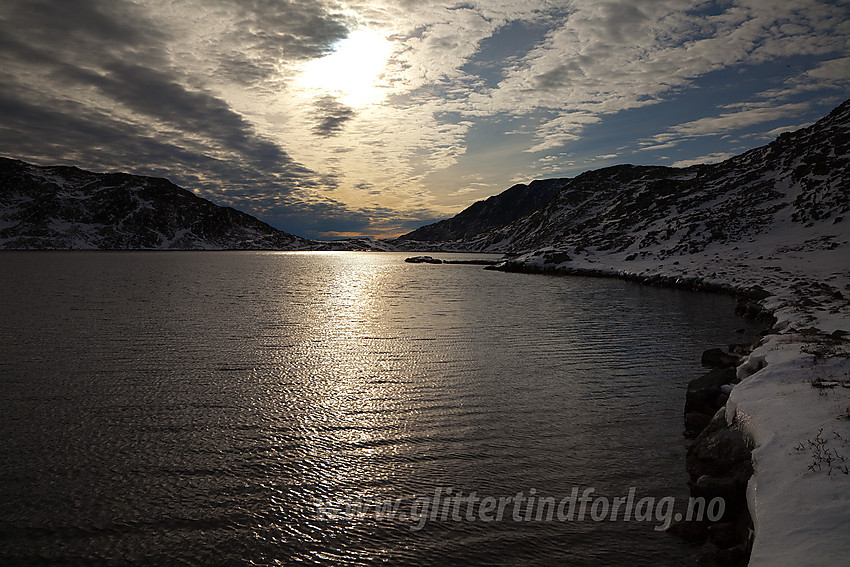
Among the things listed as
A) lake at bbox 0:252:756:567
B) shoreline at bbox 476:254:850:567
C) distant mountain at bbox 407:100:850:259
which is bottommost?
lake at bbox 0:252:756:567

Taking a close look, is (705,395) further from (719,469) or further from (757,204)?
(757,204)

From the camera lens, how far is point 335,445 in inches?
474

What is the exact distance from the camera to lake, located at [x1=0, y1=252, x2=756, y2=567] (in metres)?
8.09

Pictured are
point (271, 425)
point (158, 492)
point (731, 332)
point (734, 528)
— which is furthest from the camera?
point (731, 332)

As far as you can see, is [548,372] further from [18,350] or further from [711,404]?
[18,350]

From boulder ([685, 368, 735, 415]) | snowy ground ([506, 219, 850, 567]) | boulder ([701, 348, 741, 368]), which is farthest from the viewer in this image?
boulder ([701, 348, 741, 368])

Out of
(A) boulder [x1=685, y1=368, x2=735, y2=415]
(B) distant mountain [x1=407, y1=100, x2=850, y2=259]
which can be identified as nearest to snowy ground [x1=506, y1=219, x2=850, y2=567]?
(A) boulder [x1=685, y1=368, x2=735, y2=415]

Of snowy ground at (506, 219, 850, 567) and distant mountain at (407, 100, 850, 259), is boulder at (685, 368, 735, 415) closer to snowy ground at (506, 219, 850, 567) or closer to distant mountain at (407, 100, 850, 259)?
snowy ground at (506, 219, 850, 567)

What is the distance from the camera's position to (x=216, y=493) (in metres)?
9.55

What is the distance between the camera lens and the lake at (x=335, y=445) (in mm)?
8094

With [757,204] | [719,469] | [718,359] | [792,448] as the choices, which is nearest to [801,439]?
[792,448]

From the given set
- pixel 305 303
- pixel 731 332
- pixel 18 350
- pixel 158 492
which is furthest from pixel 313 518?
pixel 305 303

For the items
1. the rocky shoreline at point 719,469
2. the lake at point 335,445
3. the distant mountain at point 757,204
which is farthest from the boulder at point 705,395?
the distant mountain at point 757,204

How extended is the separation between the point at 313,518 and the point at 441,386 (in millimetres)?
9026
